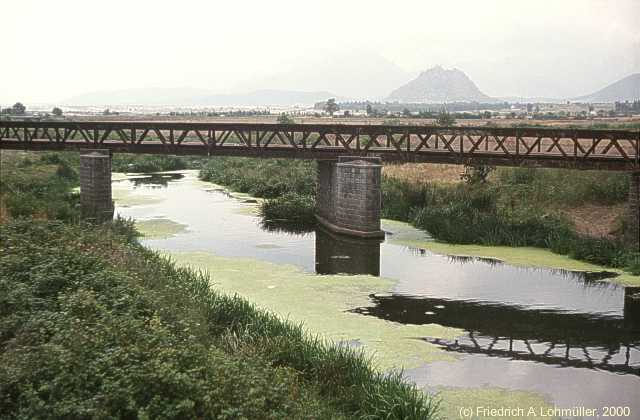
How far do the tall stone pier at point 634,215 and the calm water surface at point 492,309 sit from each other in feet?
12.4

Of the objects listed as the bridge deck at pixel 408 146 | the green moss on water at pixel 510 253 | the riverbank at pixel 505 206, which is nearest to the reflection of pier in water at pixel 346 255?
the green moss on water at pixel 510 253

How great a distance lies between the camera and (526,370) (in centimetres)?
1370

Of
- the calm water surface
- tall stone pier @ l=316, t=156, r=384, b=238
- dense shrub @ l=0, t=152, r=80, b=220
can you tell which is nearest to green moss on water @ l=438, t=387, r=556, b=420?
the calm water surface

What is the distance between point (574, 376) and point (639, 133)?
14.8 m

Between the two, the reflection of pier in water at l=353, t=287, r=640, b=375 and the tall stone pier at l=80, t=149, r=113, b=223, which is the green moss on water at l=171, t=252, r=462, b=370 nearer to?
the reflection of pier in water at l=353, t=287, r=640, b=375

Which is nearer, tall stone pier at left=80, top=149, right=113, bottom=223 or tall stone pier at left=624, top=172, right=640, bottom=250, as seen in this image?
tall stone pier at left=624, top=172, right=640, bottom=250

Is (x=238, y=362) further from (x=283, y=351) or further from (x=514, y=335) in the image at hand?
(x=514, y=335)

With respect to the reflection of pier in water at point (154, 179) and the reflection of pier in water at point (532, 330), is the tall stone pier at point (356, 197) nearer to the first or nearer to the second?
the reflection of pier in water at point (532, 330)

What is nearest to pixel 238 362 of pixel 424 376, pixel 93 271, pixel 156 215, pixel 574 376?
pixel 424 376

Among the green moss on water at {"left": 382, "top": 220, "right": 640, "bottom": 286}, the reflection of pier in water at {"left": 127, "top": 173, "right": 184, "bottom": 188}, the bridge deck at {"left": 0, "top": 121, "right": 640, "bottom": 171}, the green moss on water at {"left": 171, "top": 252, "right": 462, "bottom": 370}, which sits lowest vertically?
the green moss on water at {"left": 171, "top": 252, "right": 462, "bottom": 370}

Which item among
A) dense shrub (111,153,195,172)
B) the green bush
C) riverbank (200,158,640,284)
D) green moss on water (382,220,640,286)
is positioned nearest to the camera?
green moss on water (382,220,640,286)

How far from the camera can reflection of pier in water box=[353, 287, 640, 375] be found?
14.7m

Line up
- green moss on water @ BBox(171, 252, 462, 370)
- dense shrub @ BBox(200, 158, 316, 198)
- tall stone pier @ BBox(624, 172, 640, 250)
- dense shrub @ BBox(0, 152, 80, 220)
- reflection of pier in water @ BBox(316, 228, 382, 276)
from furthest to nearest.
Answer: dense shrub @ BBox(200, 158, 316, 198), dense shrub @ BBox(0, 152, 80, 220), tall stone pier @ BBox(624, 172, 640, 250), reflection of pier in water @ BBox(316, 228, 382, 276), green moss on water @ BBox(171, 252, 462, 370)

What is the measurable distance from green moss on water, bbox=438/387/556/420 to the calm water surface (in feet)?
1.11
